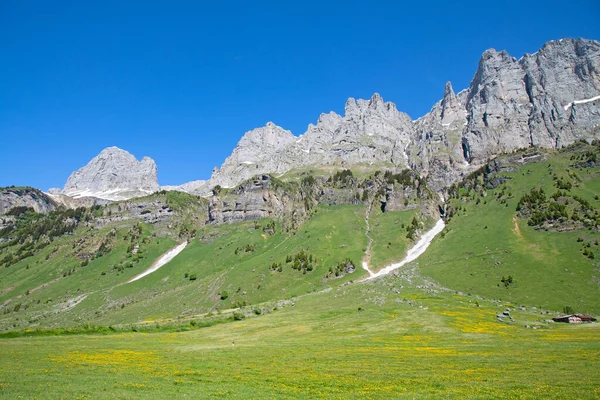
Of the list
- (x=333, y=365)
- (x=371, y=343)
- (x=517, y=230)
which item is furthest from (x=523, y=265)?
(x=333, y=365)

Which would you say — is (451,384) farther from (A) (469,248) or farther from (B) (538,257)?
(A) (469,248)

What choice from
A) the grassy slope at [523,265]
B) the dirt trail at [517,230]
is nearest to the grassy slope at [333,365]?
the grassy slope at [523,265]

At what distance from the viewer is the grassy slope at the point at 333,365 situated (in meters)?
28.2

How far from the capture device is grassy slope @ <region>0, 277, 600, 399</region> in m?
28.2

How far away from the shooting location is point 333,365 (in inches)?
1549

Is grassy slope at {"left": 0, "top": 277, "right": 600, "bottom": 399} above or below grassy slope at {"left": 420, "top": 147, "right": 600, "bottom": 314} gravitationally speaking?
above

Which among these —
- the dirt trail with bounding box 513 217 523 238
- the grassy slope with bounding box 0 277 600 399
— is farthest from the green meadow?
the dirt trail with bounding box 513 217 523 238

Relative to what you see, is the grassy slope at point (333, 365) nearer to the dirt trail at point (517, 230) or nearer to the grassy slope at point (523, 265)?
the grassy slope at point (523, 265)

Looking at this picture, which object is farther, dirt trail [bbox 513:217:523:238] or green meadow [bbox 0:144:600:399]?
dirt trail [bbox 513:217:523:238]

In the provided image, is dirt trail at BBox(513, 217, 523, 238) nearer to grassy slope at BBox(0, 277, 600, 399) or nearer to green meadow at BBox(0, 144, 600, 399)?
green meadow at BBox(0, 144, 600, 399)

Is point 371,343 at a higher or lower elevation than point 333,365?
lower

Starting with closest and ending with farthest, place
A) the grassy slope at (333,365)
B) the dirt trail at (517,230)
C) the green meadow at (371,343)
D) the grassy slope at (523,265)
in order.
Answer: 1. the grassy slope at (333,365)
2. the green meadow at (371,343)
3. the grassy slope at (523,265)
4. the dirt trail at (517,230)

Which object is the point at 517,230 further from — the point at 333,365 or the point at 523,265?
the point at 333,365

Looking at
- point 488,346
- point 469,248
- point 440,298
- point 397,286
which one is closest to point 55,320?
point 397,286
